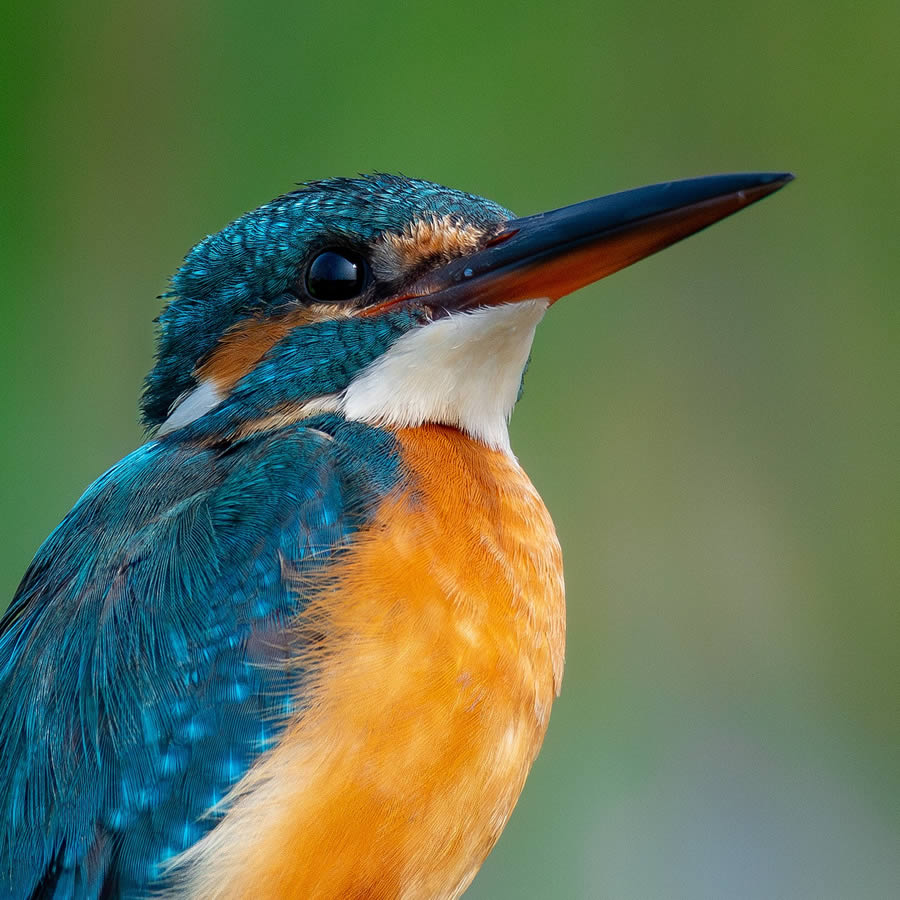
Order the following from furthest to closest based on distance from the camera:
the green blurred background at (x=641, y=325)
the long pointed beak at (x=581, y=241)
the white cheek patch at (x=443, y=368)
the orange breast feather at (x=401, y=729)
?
1. the green blurred background at (x=641, y=325)
2. the white cheek patch at (x=443, y=368)
3. the long pointed beak at (x=581, y=241)
4. the orange breast feather at (x=401, y=729)

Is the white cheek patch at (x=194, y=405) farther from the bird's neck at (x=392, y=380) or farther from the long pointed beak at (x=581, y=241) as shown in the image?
the long pointed beak at (x=581, y=241)

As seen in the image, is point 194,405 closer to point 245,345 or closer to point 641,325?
point 245,345

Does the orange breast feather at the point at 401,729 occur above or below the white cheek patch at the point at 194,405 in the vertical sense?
below

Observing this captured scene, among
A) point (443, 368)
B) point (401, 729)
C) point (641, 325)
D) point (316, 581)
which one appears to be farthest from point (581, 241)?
point (641, 325)

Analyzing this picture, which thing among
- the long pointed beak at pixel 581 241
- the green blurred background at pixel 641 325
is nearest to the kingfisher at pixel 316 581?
the long pointed beak at pixel 581 241

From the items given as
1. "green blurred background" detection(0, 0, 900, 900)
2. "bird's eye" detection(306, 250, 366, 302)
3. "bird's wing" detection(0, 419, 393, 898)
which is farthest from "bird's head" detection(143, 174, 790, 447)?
"green blurred background" detection(0, 0, 900, 900)

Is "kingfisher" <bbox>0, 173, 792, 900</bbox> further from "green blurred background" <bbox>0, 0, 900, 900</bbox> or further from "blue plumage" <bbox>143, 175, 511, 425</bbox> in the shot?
"green blurred background" <bbox>0, 0, 900, 900</bbox>

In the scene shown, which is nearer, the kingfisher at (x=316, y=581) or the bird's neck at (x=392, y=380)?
the kingfisher at (x=316, y=581)
